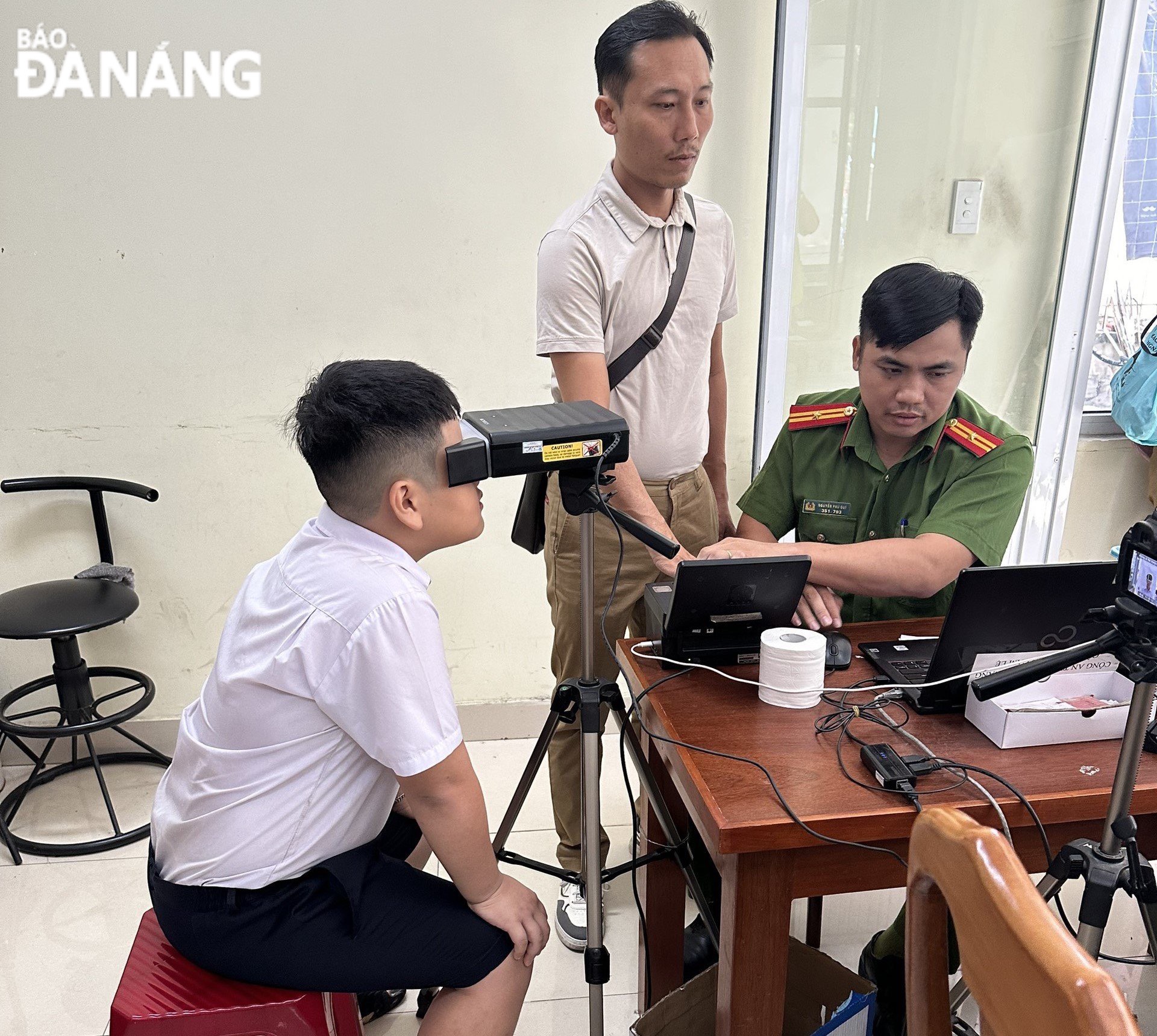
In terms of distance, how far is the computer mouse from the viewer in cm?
146

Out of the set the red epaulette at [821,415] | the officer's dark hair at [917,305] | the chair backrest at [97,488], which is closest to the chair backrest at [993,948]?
the officer's dark hair at [917,305]

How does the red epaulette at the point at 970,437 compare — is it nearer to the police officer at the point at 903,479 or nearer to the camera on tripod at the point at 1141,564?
the police officer at the point at 903,479

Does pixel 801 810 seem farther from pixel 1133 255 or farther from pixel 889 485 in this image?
pixel 1133 255

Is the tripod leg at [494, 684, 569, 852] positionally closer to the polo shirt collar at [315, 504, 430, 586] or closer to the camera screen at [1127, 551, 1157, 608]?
the polo shirt collar at [315, 504, 430, 586]

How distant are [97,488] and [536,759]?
155 cm

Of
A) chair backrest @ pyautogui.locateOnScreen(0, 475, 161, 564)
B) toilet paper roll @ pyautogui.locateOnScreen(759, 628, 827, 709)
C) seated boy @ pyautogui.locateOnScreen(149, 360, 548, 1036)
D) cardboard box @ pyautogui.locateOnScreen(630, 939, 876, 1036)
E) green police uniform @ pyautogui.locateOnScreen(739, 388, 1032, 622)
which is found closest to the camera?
seated boy @ pyautogui.locateOnScreen(149, 360, 548, 1036)

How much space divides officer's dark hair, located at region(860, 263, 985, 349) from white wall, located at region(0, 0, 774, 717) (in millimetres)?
979

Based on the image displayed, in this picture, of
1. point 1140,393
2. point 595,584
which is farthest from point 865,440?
point 1140,393

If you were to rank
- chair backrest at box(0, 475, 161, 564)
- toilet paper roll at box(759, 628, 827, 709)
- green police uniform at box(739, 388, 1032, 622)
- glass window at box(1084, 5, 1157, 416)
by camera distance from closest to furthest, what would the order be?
1. toilet paper roll at box(759, 628, 827, 709)
2. green police uniform at box(739, 388, 1032, 622)
3. chair backrest at box(0, 475, 161, 564)
4. glass window at box(1084, 5, 1157, 416)

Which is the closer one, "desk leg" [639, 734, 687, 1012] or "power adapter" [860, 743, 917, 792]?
"power adapter" [860, 743, 917, 792]

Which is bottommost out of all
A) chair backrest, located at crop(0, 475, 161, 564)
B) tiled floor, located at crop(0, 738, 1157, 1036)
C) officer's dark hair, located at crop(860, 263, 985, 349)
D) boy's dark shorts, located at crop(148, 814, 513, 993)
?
tiled floor, located at crop(0, 738, 1157, 1036)

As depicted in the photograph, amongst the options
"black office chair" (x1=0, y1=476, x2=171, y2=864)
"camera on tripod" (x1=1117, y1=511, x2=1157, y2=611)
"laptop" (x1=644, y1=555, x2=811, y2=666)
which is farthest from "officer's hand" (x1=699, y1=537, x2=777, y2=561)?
"black office chair" (x1=0, y1=476, x2=171, y2=864)

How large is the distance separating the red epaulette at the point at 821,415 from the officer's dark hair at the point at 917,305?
22 centimetres

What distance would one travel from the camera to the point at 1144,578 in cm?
91
